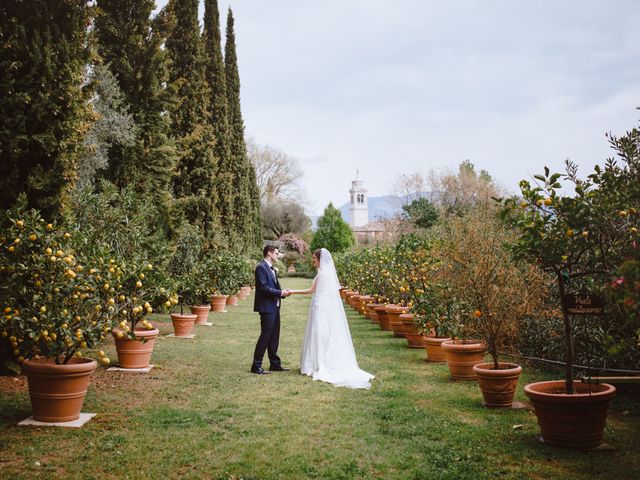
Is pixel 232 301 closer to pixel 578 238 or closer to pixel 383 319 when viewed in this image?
pixel 383 319

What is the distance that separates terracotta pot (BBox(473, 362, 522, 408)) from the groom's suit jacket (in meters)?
3.71

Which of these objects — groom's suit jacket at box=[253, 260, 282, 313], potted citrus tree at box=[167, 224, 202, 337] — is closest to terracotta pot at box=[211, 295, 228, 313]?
potted citrus tree at box=[167, 224, 202, 337]

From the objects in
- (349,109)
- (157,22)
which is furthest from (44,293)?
(349,109)

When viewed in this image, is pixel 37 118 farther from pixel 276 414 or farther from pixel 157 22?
pixel 157 22

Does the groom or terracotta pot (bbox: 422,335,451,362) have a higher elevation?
the groom

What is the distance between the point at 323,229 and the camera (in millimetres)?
47750

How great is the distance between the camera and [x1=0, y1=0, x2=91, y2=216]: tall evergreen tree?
749 centimetres

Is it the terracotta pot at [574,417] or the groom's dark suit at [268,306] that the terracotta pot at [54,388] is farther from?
the terracotta pot at [574,417]

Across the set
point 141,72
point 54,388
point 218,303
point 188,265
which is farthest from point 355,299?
point 54,388

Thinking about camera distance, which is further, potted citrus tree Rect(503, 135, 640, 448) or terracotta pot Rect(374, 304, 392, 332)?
terracotta pot Rect(374, 304, 392, 332)

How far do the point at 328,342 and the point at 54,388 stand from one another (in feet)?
14.3

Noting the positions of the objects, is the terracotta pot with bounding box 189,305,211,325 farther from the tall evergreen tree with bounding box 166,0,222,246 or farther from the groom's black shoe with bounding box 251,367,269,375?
the groom's black shoe with bounding box 251,367,269,375

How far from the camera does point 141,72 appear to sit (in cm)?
1406

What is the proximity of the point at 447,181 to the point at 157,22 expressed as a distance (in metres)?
38.3
